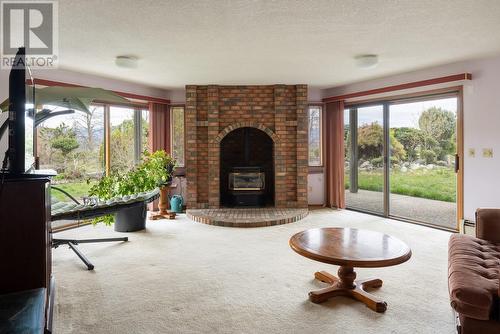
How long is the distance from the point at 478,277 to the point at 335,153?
4.21 metres

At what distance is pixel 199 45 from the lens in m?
3.52

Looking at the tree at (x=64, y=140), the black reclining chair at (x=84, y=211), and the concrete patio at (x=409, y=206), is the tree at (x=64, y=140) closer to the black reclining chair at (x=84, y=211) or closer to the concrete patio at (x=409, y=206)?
the black reclining chair at (x=84, y=211)

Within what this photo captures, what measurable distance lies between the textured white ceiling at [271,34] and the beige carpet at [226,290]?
220 centimetres

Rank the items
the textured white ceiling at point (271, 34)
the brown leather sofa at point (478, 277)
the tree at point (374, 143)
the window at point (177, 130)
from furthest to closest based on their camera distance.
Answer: the window at point (177, 130)
the tree at point (374, 143)
the textured white ceiling at point (271, 34)
the brown leather sofa at point (478, 277)

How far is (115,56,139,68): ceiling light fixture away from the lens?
12.9 feet

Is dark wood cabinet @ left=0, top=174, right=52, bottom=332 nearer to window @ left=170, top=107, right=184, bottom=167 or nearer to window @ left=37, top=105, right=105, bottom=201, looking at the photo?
window @ left=37, top=105, right=105, bottom=201

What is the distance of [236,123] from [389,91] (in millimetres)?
2470

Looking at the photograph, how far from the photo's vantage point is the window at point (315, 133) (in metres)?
6.34

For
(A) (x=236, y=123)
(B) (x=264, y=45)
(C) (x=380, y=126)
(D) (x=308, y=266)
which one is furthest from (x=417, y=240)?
(A) (x=236, y=123)

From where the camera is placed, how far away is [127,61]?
13.0 feet

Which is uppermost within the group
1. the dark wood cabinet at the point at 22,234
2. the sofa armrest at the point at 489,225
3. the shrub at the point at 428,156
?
the shrub at the point at 428,156

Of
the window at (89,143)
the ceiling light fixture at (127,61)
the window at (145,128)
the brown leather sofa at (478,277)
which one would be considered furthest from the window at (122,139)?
the brown leather sofa at (478,277)

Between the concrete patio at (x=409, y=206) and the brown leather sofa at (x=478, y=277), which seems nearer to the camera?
the brown leather sofa at (x=478, y=277)

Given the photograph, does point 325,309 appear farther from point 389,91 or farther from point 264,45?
point 389,91
